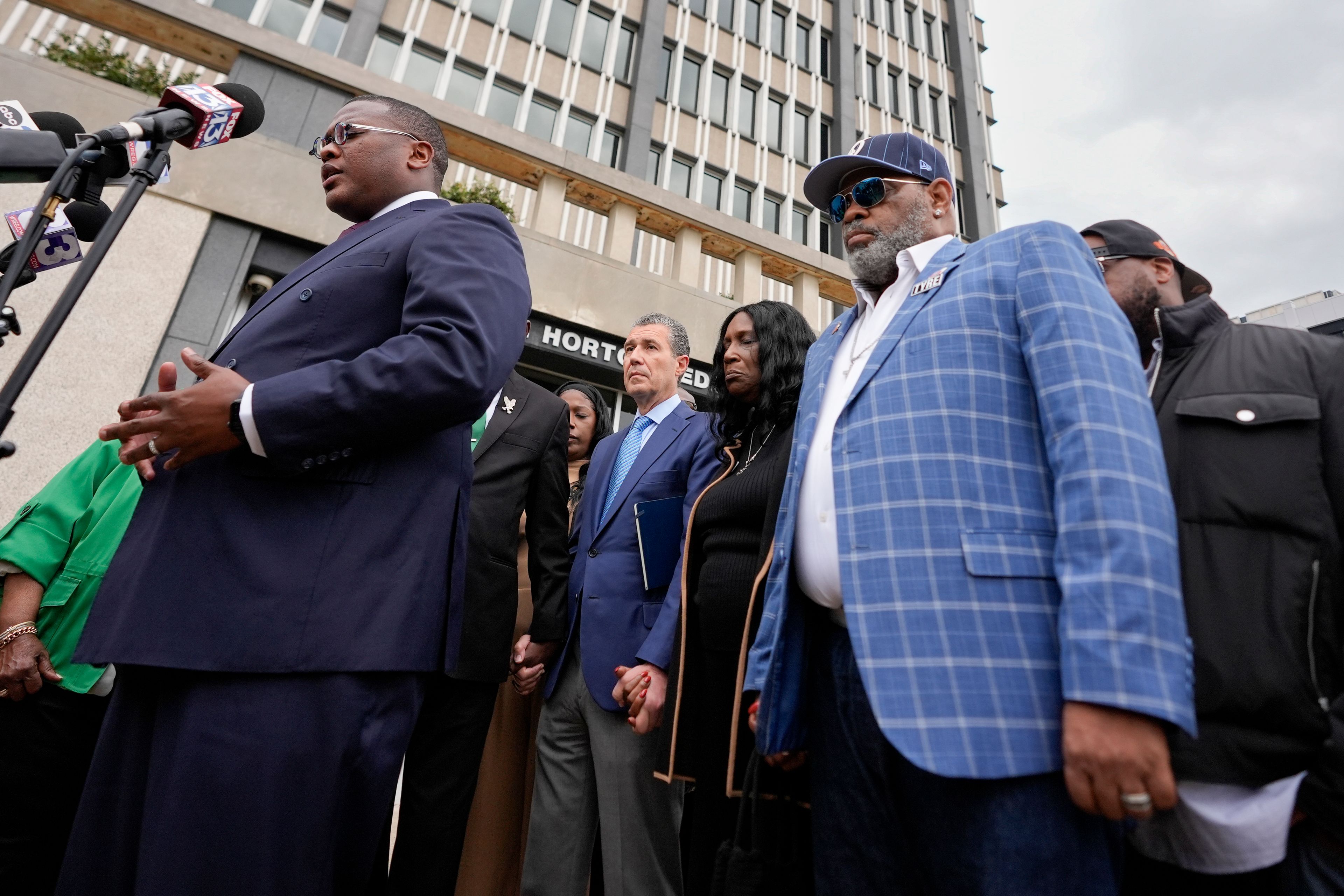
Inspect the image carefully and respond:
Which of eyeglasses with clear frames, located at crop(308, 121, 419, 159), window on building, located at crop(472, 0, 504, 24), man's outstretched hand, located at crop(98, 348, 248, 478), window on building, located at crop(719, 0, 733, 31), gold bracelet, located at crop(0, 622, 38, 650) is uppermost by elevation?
window on building, located at crop(719, 0, 733, 31)

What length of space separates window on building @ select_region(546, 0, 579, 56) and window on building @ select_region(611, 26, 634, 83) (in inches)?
40.9

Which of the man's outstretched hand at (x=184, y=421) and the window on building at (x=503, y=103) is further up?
the window on building at (x=503, y=103)

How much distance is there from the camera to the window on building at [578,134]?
13930 mm

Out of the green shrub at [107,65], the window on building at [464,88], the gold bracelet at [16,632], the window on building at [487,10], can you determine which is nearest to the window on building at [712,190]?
the window on building at [464,88]

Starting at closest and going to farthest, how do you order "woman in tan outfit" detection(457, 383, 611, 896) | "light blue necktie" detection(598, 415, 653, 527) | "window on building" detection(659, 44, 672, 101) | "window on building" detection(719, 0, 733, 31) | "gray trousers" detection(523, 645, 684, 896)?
"gray trousers" detection(523, 645, 684, 896) → "woman in tan outfit" detection(457, 383, 611, 896) → "light blue necktie" detection(598, 415, 653, 527) → "window on building" detection(659, 44, 672, 101) → "window on building" detection(719, 0, 733, 31)

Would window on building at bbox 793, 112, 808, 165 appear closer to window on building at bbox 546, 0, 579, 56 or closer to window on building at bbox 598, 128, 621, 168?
window on building at bbox 598, 128, 621, 168

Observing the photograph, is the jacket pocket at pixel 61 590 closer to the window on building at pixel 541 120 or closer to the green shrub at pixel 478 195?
the green shrub at pixel 478 195

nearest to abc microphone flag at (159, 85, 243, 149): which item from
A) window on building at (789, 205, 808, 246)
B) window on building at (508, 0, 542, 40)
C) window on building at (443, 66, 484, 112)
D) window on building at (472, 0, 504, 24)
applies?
window on building at (443, 66, 484, 112)

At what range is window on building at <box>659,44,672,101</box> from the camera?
15.4 meters

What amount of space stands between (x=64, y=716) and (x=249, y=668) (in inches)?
77.6

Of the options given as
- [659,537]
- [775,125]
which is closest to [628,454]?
[659,537]

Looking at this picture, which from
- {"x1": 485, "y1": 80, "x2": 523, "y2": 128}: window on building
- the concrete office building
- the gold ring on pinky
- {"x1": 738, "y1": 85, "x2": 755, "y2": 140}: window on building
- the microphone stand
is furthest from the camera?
{"x1": 738, "y1": 85, "x2": 755, "y2": 140}: window on building

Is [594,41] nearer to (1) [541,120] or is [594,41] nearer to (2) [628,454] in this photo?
(1) [541,120]

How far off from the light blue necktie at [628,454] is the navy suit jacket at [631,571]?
46 mm
